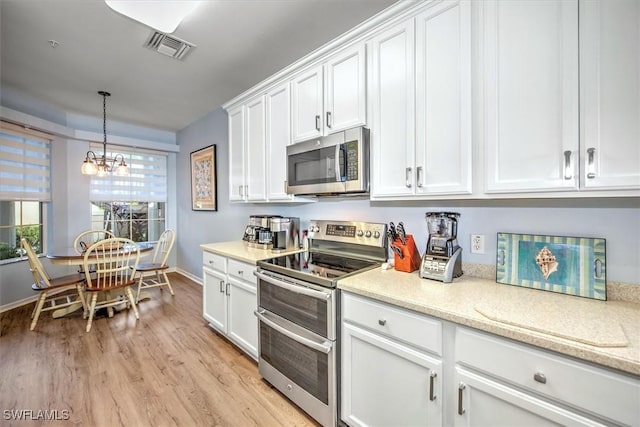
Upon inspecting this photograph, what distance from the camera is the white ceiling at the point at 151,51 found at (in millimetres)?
1878

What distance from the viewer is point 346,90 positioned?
1811mm

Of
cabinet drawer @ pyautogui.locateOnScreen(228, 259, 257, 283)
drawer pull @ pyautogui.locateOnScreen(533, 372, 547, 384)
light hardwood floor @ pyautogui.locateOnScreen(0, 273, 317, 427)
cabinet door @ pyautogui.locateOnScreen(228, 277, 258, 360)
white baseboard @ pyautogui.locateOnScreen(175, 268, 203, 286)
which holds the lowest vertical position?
light hardwood floor @ pyautogui.locateOnScreen(0, 273, 317, 427)

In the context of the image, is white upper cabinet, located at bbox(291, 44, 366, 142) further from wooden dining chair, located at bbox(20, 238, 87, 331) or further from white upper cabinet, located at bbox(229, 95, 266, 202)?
wooden dining chair, located at bbox(20, 238, 87, 331)

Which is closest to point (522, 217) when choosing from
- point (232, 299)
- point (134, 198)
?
point (232, 299)

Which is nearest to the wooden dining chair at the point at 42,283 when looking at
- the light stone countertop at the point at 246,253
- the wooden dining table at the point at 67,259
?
the wooden dining table at the point at 67,259

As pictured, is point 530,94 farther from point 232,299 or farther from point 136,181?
point 136,181

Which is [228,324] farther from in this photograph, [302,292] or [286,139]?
[286,139]

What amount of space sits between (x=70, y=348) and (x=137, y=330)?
0.51m

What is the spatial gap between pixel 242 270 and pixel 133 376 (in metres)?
1.12

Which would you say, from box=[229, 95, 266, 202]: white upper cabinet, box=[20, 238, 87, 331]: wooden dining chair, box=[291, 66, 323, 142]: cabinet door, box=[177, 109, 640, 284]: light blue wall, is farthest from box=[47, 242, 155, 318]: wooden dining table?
box=[291, 66, 323, 142]: cabinet door

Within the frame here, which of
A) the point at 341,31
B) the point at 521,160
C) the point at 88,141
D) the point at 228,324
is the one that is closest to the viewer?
the point at 521,160

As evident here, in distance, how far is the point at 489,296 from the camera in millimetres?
1240

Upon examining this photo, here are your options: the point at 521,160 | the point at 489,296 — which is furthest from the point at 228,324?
the point at 521,160

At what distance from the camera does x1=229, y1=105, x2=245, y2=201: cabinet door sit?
275 centimetres
